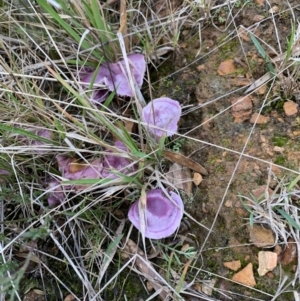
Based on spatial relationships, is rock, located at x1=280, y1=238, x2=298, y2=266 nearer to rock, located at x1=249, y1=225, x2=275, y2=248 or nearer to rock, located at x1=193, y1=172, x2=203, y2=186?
rock, located at x1=249, y1=225, x2=275, y2=248

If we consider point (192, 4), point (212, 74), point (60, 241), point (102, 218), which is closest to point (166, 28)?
point (192, 4)

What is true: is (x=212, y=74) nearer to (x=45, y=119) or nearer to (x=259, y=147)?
(x=259, y=147)

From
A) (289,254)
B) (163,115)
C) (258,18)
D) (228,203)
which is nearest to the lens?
(289,254)

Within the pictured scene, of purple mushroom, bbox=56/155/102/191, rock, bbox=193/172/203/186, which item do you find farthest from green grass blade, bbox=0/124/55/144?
rock, bbox=193/172/203/186

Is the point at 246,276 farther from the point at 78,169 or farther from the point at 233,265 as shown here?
the point at 78,169

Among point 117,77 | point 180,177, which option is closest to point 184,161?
point 180,177

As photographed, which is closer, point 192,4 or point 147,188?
point 147,188
